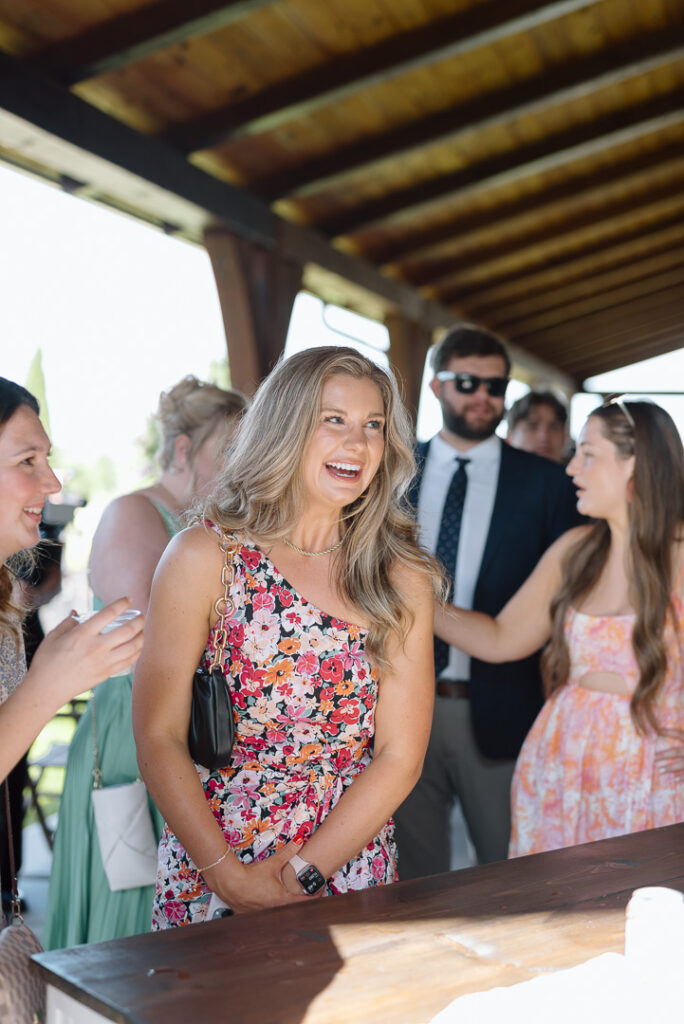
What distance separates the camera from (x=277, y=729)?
204 centimetres

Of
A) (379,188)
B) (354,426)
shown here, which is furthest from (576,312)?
(354,426)

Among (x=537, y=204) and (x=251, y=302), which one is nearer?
(x=251, y=302)

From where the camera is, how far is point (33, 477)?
70.9 inches

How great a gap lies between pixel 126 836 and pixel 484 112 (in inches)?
176

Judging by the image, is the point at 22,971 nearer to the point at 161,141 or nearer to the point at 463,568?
the point at 463,568

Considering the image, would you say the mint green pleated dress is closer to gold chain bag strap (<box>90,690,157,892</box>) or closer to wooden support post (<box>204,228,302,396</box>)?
gold chain bag strap (<box>90,690,157,892</box>)

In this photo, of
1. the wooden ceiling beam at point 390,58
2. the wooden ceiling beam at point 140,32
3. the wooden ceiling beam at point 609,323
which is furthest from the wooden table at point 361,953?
the wooden ceiling beam at point 609,323

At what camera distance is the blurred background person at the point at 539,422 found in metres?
5.11

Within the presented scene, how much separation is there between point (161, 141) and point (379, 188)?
1.92 m

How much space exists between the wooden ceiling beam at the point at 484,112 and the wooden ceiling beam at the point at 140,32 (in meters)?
1.71

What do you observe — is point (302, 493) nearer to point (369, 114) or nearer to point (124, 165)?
point (124, 165)

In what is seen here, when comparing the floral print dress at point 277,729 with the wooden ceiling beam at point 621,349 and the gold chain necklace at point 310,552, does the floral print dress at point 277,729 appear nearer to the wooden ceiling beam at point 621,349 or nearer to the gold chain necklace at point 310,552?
the gold chain necklace at point 310,552

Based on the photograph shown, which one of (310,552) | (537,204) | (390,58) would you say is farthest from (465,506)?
(537,204)

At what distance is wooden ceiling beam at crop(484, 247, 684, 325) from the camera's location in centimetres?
1038
